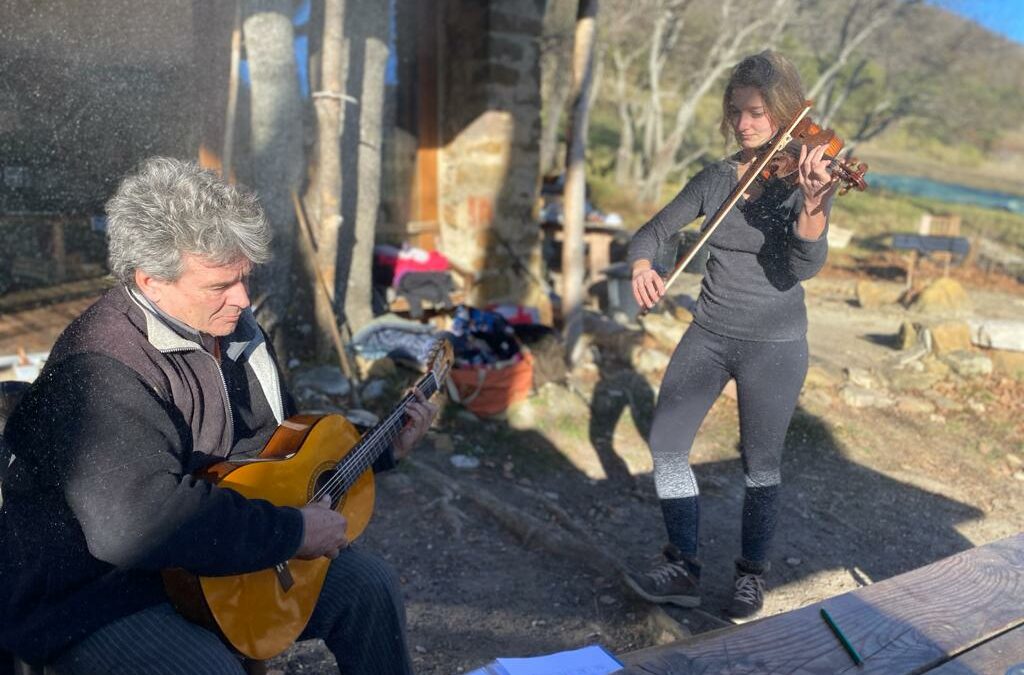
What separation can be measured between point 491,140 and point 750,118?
4246 mm

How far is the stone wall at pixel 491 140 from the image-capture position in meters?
6.59

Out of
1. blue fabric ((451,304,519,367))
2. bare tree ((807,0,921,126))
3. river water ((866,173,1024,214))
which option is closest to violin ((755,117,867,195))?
blue fabric ((451,304,519,367))

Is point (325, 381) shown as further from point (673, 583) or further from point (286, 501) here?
point (286, 501)

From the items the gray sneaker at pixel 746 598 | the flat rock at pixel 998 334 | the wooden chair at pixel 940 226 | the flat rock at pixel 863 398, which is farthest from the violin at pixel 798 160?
the wooden chair at pixel 940 226

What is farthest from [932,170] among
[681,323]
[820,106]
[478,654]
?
[478,654]

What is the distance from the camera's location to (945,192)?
26672 mm

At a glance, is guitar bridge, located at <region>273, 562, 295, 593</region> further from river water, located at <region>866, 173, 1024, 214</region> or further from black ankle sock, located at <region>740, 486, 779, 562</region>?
river water, located at <region>866, 173, 1024, 214</region>

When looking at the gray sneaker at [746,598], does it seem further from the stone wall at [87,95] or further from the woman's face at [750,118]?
the stone wall at [87,95]

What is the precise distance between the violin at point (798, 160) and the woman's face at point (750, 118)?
0.05 m

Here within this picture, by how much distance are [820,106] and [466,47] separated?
49.7 feet

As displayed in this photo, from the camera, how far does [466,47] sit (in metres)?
6.70

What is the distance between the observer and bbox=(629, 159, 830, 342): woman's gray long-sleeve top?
8.95ft

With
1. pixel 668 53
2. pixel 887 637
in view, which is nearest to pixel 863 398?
pixel 887 637

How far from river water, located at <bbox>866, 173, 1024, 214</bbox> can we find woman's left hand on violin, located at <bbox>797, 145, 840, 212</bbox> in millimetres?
24894
